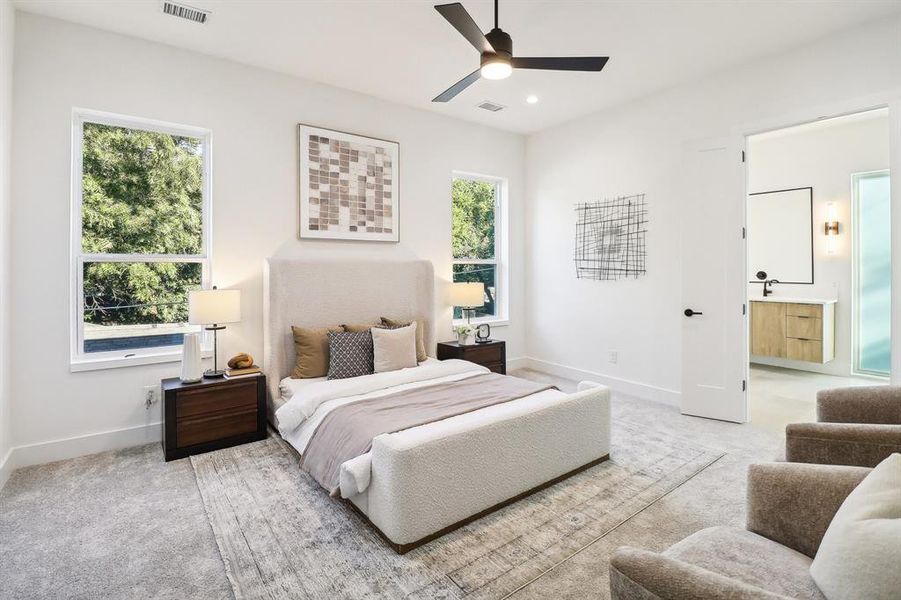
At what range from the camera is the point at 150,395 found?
11.1 feet

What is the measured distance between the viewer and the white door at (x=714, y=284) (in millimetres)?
3791

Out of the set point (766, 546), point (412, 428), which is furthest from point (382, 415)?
point (766, 546)

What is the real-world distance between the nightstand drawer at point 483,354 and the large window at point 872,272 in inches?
171

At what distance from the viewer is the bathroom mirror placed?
5.69 meters

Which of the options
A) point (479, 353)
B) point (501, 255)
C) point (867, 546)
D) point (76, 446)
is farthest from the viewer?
point (501, 255)

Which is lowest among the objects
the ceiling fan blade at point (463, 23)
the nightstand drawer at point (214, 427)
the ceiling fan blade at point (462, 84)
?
the nightstand drawer at point (214, 427)

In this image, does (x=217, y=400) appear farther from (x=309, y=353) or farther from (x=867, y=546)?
(x=867, y=546)

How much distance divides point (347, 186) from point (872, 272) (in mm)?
6041

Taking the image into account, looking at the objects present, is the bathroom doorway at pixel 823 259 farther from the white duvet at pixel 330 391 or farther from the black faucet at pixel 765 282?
the white duvet at pixel 330 391

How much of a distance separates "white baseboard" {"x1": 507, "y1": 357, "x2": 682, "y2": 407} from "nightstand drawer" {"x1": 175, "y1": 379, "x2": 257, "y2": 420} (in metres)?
3.25

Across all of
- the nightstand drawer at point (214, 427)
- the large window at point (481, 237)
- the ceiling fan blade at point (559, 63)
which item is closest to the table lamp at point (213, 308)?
the nightstand drawer at point (214, 427)

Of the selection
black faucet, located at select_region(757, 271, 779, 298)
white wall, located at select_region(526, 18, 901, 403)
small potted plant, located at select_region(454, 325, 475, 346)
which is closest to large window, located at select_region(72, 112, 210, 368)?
small potted plant, located at select_region(454, 325, 475, 346)

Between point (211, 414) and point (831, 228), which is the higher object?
point (831, 228)

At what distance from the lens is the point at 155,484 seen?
8.99 ft
